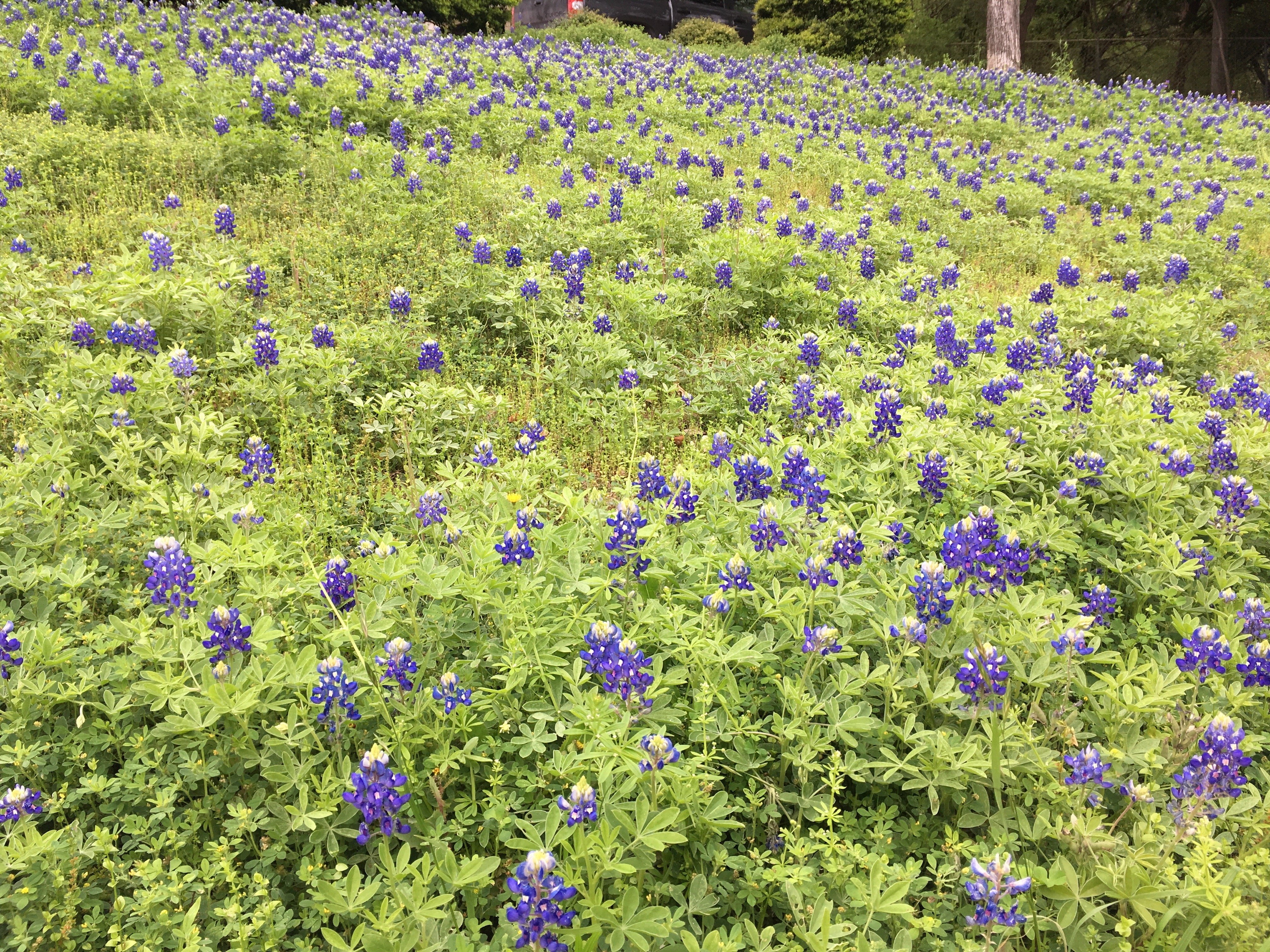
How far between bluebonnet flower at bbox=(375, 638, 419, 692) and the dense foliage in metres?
0.02

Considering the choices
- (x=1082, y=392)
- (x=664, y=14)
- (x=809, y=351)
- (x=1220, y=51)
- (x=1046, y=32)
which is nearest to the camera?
(x=1082, y=392)

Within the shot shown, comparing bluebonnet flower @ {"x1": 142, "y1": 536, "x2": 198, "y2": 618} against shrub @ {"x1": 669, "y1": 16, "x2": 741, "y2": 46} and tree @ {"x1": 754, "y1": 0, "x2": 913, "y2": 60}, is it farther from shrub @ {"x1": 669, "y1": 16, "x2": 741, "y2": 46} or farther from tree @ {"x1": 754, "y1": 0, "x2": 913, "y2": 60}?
shrub @ {"x1": 669, "y1": 16, "x2": 741, "y2": 46}

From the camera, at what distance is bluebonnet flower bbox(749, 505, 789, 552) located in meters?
2.73

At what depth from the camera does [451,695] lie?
219 centimetres

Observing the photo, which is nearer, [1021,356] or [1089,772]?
[1089,772]

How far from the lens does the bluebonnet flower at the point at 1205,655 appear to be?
2.48 metres

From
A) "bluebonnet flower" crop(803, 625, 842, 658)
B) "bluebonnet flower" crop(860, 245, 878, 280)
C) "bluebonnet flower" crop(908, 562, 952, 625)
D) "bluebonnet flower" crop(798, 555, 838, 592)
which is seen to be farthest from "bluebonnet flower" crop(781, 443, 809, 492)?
"bluebonnet flower" crop(860, 245, 878, 280)

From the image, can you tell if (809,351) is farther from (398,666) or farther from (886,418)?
(398,666)

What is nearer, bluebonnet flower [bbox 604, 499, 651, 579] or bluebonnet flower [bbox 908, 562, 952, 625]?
bluebonnet flower [bbox 908, 562, 952, 625]

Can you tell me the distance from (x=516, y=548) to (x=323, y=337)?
2.40 metres

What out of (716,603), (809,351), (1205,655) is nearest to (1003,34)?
(809,351)

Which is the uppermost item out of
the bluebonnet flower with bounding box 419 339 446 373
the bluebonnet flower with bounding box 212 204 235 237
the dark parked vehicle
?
the dark parked vehicle

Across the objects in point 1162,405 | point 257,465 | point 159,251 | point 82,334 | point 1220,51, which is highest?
point 1220,51

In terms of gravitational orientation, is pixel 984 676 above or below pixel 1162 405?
below
